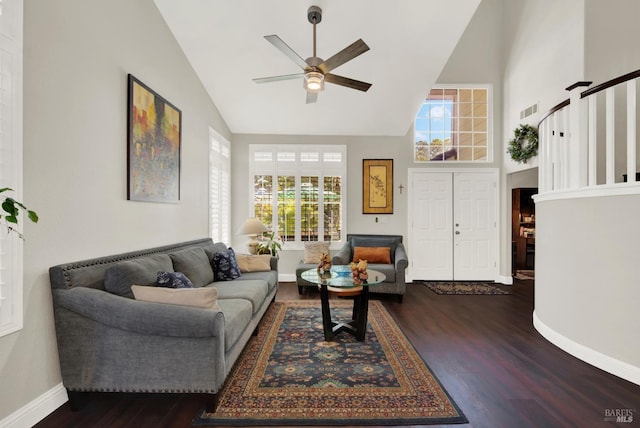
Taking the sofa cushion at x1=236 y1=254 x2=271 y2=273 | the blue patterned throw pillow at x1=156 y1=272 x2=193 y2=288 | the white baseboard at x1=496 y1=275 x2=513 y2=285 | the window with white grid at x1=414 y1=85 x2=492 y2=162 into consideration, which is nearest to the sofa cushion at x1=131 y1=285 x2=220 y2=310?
the blue patterned throw pillow at x1=156 y1=272 x2=193 y2=288

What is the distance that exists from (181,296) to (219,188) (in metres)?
3.30

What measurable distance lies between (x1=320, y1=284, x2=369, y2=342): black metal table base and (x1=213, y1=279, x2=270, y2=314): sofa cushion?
0.67 meters

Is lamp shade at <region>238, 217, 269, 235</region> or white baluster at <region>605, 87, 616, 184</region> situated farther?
lamp shade at <region>238, 217, 269, 235</region>

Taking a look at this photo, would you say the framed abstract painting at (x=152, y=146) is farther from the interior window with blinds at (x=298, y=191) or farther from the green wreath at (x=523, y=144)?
the green wreath at (x=523, y=144)

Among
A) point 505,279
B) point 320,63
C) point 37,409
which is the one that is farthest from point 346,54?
point 505,279

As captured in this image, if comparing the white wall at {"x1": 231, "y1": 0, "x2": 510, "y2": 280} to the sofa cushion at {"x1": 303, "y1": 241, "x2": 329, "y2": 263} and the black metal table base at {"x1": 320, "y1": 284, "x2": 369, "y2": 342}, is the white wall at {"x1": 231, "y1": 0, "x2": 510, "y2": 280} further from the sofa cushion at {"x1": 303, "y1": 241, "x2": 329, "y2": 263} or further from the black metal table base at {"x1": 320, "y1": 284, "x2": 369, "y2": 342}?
the black metal table base at {"x1": 320, "y1": 284, "x2": 369, "y2": 342}

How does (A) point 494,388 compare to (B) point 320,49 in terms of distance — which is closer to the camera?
(A) point 494,388

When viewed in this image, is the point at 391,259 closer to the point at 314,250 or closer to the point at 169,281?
the point at 314,250

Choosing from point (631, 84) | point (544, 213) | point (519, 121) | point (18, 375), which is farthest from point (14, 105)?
point (519, 121)

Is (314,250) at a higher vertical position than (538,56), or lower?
lower

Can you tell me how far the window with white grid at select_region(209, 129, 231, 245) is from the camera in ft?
15.8

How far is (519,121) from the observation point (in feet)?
17.3

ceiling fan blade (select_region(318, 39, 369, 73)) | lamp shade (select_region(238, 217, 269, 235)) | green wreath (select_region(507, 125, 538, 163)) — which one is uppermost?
ceiling fan blade (select_region(318, 39, 369, 73))

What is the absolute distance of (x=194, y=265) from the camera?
10.7ft
